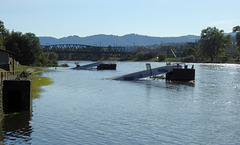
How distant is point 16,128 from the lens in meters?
27.2

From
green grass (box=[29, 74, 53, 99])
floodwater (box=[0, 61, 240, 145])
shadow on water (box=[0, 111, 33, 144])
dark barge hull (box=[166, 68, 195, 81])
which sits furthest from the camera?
dark barge hull (box=[166, 68, 195, 81])

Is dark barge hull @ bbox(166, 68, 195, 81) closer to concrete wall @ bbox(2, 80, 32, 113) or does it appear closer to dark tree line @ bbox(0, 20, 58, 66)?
concrete wall @ bbox(2, 80, 32, 113)

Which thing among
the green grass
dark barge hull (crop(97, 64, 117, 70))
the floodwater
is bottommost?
the floodwater

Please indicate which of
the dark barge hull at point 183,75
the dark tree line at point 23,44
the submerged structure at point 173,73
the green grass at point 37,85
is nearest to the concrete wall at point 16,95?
the green grass at point 37,85

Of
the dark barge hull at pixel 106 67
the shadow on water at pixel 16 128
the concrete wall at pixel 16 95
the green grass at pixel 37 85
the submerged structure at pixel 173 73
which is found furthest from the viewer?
the dark barge hull at pixel 106 67

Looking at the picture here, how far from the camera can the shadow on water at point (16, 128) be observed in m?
23.8

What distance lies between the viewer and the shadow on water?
2376 cm

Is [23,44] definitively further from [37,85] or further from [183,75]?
[37,85]

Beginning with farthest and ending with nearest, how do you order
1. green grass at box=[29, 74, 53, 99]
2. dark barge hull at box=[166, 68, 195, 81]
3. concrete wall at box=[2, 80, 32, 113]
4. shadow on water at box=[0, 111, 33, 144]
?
dark barge hull at box=[166, 68, 195, 81] < green grass at box=[29, 74, 53, 99] < concrete wall at box=[2, 80, 32, 113] < shadow on water at box=[0, 111, 33, 144]

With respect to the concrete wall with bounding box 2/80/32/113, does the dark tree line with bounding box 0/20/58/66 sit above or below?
above

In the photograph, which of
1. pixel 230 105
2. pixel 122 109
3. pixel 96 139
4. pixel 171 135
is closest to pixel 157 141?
pixel 171 135

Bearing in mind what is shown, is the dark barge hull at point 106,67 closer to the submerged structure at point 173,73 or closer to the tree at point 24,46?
the tree at point 24,46

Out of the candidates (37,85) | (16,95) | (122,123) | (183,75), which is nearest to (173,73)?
(183,75)

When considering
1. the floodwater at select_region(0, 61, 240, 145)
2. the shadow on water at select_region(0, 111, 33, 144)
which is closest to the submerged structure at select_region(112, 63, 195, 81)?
the floodwater at select_region(0, 61, 240, 145)
